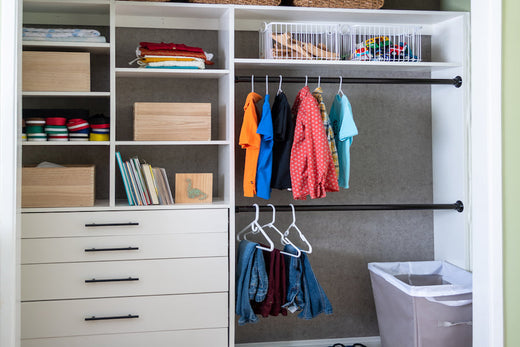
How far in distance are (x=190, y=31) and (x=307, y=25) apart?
2.29 ft

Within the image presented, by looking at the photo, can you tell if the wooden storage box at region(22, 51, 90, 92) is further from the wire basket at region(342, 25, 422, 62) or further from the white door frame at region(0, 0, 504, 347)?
→ the white door frame at region(0, 0, 504, 347)

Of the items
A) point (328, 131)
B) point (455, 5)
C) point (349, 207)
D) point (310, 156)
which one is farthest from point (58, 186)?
point (455, 5)

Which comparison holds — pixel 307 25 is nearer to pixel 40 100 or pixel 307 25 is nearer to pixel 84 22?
pixel 84 22

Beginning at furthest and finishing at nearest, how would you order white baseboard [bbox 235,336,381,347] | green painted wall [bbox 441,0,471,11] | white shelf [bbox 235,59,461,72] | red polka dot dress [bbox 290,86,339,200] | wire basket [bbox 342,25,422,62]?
white baseboard [bbox 235,336,381,347], green painted wall [bbox 441,0,471,11], wire basket [bbox 342,25,422,62], white shelf [bbox 235,59,461,72], red polka dot dress [bbox 290,86,339,200]

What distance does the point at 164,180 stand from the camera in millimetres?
2793

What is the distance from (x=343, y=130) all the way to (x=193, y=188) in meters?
0.87

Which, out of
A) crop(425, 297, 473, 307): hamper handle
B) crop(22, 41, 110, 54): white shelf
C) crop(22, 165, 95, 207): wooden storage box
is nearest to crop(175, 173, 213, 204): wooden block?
crop(22, 165, 95, 207): wooden storage box

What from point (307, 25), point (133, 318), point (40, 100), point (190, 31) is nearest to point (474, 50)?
point (307, 25)

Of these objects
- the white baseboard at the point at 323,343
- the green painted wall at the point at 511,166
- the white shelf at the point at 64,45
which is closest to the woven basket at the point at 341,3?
the green painted wall at the point at 511,166

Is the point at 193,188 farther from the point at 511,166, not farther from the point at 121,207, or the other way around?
the point at 511,166

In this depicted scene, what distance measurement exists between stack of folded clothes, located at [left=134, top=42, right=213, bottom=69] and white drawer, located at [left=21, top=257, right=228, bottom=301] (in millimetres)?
1027

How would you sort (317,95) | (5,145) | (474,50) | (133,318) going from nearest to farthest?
(5,145)
(474,50)
(133,318)
(317,95)

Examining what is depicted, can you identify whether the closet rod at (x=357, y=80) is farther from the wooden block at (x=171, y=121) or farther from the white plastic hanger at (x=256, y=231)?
the white plastic hanger at (x=256, y=231)

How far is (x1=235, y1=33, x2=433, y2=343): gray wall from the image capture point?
3.27 meters
